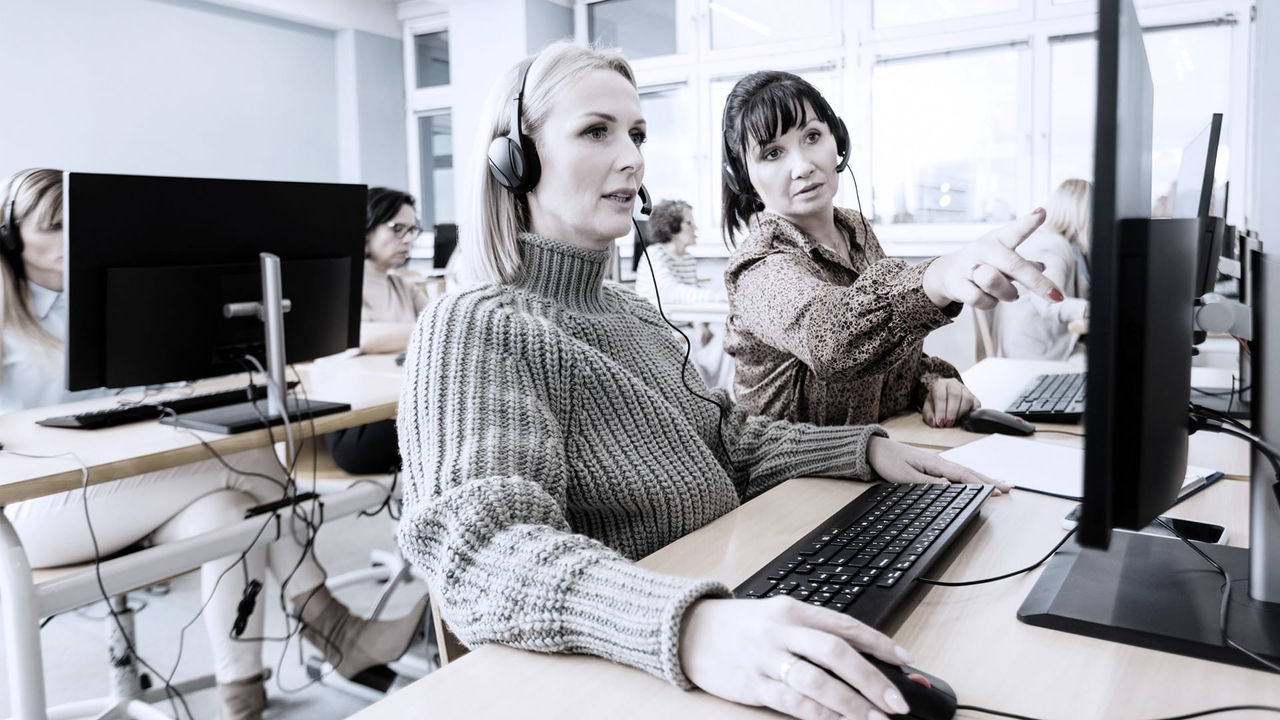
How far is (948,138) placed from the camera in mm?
5070

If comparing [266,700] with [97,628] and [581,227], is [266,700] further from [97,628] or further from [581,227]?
[581,227]

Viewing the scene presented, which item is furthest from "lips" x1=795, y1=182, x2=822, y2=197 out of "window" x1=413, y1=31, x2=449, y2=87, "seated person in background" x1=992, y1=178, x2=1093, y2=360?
"window" x1=413, y1=31, x2=449, y2=87

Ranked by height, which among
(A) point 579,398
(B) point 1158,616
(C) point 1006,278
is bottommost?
(B) point 1158,616

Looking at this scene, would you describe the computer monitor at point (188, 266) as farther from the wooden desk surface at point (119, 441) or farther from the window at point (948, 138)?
the window at point (948, 138)

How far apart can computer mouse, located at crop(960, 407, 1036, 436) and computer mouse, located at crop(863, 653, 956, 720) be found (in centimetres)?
95

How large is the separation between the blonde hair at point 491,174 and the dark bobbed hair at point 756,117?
0.51 meters

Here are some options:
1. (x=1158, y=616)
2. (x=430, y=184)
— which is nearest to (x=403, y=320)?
(x=1158, y=616)

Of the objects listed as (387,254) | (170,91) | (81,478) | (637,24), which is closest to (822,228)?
(81,478)

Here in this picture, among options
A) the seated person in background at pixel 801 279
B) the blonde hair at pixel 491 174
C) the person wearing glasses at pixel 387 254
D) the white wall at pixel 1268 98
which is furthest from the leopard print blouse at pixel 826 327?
the person wearing glasses at pixel 387 254

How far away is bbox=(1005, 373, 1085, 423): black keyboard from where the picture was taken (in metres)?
1.49

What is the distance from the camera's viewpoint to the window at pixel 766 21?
5.39m

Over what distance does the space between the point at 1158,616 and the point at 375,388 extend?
1.73 metres

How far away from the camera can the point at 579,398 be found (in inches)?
37.6

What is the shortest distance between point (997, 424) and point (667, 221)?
3508 mm
